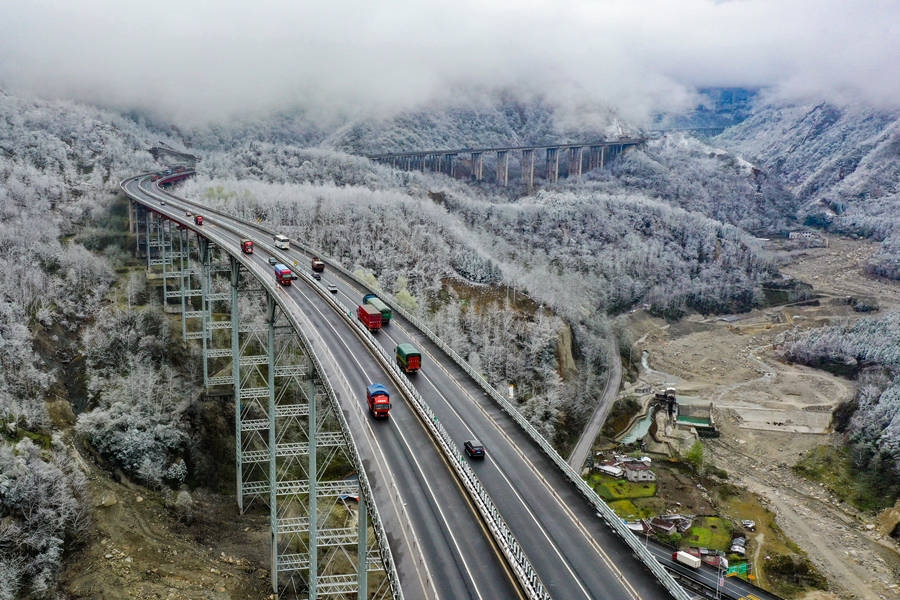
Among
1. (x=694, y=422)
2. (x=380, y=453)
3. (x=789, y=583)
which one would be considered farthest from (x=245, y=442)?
(x=694, y=422)

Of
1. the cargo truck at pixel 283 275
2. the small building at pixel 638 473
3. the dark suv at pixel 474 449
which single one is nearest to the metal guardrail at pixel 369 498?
the dark suv at pixel 474 449

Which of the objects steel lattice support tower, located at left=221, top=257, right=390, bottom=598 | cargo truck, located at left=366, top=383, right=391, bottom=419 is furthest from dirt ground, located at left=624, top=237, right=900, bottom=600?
cargo truck, located at left=366, top=383, right=391, bottom=419

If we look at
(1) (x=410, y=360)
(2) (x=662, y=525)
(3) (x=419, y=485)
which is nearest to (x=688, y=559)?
(2) (x=662, y=525)

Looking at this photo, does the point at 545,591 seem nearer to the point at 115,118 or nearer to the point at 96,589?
the point at 96,589

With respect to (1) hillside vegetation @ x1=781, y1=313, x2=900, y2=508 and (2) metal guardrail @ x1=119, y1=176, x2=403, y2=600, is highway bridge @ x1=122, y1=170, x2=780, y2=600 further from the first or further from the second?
(1) hillside vegetation @ x1=781, y1=313, x2=900, y2=508

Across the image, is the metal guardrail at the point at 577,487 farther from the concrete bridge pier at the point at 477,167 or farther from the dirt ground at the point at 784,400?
the concrete bridge pier at the point at 477,167

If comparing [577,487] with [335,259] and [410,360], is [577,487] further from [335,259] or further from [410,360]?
[335,259]

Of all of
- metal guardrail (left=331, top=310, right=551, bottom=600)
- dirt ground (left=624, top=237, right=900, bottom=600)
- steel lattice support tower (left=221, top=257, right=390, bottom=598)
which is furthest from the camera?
dirt ground (left=624, top=237, right=900, bottom=600)
